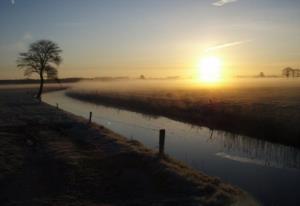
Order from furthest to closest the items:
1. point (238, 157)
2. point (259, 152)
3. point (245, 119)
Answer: point (245, 119), point (259, 152), point (238, 157)

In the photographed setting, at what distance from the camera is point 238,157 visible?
2162cm

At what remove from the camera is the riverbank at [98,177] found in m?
12.1

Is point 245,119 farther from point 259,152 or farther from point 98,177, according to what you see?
point 98,177

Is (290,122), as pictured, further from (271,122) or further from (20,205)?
(20,205)

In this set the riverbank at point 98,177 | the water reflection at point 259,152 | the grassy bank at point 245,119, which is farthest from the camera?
the grassy bank at point 245,119

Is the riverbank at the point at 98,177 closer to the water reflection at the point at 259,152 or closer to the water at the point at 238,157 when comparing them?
the water at the point at 238,157

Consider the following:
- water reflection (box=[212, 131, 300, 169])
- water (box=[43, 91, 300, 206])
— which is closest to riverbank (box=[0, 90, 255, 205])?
water (box=[43, 91, 300, 206])

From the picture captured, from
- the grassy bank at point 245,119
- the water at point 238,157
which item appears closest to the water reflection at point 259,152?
the water at point 238,157

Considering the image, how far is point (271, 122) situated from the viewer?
30125 mm

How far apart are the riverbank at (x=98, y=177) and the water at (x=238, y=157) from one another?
2.28 m

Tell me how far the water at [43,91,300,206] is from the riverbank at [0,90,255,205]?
2.28 metres

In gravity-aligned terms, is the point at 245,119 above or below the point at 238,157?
above

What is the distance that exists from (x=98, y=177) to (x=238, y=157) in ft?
32.3

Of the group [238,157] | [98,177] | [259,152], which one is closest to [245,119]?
[259,152]
